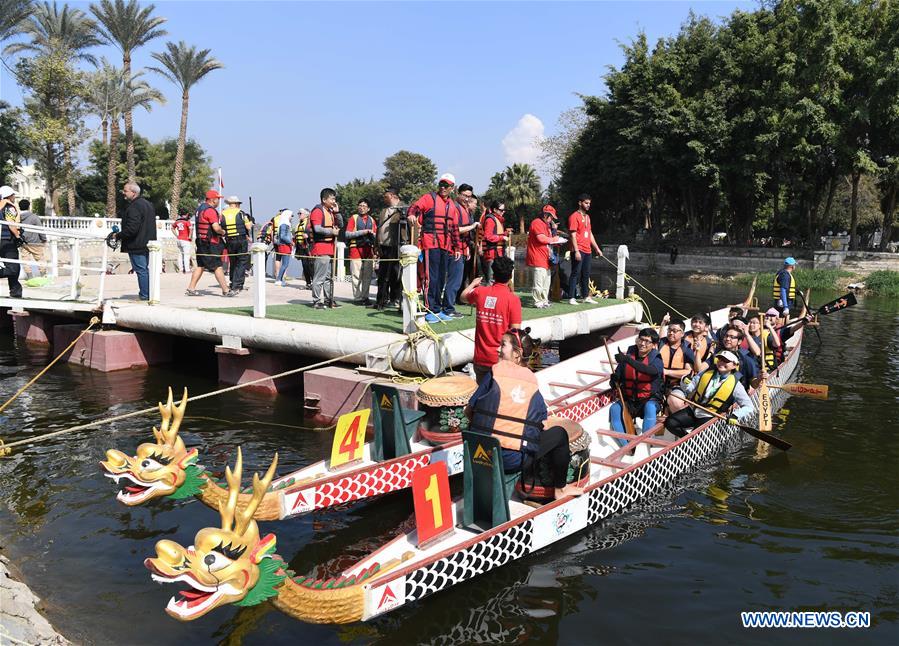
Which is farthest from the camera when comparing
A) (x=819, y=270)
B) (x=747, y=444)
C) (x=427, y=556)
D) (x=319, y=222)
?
(x=819, y=270)

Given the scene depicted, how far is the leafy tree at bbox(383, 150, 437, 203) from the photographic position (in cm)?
8406

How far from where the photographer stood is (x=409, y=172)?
84.1 metres

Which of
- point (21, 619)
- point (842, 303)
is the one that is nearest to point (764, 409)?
point (842, 303)

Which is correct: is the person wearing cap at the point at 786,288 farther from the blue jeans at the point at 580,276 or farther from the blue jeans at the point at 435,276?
the blue jeans at the point at 435,276

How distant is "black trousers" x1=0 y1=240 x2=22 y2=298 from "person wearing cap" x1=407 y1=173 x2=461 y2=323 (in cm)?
813

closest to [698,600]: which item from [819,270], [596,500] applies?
[596,500]

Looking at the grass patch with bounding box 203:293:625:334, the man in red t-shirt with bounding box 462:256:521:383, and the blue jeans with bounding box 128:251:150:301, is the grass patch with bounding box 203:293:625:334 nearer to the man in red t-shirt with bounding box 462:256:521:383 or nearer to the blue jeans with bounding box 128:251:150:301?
the blue jeans with bounding box 128:251:150:301

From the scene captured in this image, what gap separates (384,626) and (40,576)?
3.02 metres

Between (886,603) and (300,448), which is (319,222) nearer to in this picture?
(300,448)

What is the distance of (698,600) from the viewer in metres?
5.72

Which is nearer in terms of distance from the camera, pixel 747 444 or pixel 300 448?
pixel 300 448

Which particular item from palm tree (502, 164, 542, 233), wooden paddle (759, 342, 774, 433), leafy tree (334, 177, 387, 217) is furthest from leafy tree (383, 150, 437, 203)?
wooden paddle (759, 342, 774, 433)

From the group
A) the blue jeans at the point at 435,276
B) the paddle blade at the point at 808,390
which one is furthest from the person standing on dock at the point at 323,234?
the paddle blade at the point at 808,390

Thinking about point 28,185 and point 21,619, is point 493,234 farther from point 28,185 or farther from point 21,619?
point 28,185
